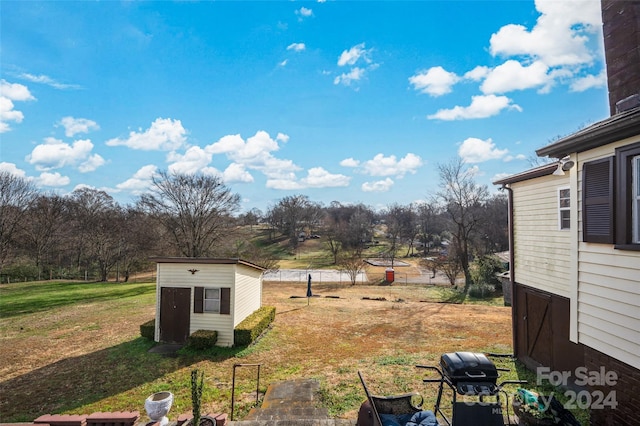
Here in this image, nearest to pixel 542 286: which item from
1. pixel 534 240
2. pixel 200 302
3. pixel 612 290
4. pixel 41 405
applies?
pixel 534 240

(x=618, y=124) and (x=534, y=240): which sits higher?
(x=618, y=124)

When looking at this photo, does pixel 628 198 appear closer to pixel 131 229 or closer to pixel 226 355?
pixel 226 355

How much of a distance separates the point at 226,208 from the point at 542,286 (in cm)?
2392

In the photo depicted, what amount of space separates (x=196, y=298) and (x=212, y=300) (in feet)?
1.84

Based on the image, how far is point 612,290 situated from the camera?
4117mm

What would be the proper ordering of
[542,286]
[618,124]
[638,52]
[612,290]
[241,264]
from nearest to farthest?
1. [618,124]
2. [612,290]
3. [638,52]
4. [542,286]
5. [241,264]

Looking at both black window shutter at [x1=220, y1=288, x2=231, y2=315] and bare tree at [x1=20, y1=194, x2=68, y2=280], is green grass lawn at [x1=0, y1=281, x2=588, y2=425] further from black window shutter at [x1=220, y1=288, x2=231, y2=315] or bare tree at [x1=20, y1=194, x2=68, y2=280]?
bare tree at [x1=20, y1=194, x2=68, y2=280]

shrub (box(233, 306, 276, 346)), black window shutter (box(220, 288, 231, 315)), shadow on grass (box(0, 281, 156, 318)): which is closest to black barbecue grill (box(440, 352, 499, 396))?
shrub (box(233, 306, 276, 346))

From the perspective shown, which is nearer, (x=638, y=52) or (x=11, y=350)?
(x=638, y=52)

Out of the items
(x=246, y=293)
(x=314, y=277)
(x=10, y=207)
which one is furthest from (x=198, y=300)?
(x=10, y=207)

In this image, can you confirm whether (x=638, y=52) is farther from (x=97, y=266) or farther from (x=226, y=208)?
(x=97, y=266)

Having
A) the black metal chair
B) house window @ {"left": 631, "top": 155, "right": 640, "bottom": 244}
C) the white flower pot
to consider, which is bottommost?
the white flower pot

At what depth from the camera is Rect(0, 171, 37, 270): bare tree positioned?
2516 cm

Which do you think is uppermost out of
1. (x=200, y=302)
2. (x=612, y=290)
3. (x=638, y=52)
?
(x=638, y=52)
